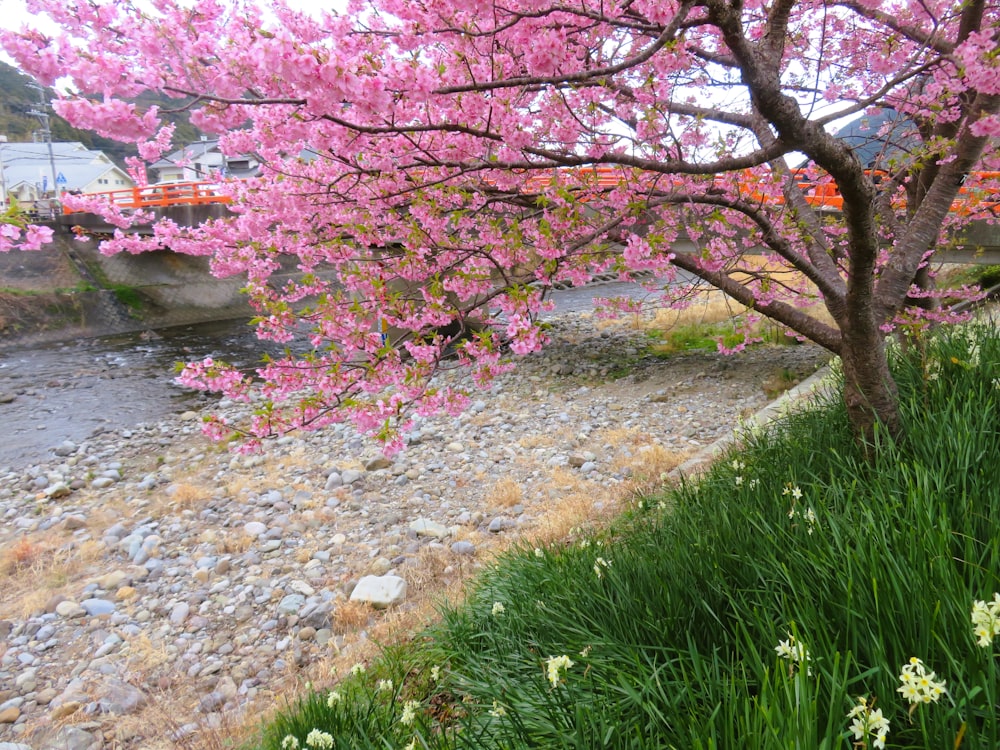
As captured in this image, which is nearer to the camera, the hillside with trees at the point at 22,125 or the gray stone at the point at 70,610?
the gray stone at the point at 70,610

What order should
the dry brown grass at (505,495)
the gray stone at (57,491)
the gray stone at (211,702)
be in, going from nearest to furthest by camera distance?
1. the gray stone at (211,702)
2. the dry brown grass at (505,495)
3. the gray stone at (57,491)

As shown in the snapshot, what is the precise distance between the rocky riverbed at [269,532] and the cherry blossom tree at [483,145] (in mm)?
2344

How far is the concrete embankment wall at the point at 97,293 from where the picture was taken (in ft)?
67.8

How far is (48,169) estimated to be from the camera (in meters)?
51.7

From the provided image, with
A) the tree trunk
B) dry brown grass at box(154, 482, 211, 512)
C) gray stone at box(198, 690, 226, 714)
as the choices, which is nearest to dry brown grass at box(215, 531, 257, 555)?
dry brown grass at box(154, 482, 211, 512)

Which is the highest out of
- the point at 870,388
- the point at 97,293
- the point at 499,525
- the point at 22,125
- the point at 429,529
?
the point at 22,125

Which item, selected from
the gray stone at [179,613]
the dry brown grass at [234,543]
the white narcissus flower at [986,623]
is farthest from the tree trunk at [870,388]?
the dry brown grass at [234,543]

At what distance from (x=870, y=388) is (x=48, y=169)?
2629 inches

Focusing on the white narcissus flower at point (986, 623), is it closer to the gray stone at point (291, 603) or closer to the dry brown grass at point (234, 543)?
the gray stone at point (291, 603)

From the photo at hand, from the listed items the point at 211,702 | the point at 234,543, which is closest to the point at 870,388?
the point at 211,702

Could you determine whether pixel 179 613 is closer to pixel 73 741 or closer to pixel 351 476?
pixel 73 741

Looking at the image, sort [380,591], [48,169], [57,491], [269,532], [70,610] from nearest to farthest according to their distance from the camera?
[380,591] → [70,610] → [269,532] → [57,491] → [48,169]

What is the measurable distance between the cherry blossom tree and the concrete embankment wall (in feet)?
Result: 64.2

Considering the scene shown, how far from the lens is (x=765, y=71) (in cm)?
254
